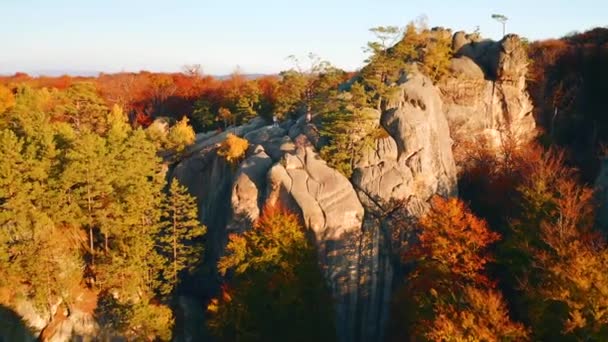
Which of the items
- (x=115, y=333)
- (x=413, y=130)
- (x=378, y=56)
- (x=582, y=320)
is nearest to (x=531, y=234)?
(x=582, y=320)

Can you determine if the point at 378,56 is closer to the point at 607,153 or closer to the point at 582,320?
the point at 607,153

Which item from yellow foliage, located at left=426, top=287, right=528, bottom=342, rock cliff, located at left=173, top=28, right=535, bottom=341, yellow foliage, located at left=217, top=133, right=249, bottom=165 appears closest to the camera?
yellow foliage, located at left=426, top=287, right=528, bottom=342

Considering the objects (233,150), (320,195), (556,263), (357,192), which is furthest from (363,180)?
(556,263)

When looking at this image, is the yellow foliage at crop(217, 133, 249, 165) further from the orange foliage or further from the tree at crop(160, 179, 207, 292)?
the orange foliage

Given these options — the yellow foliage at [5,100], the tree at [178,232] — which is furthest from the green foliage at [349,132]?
the yellow foliage at [5,100]

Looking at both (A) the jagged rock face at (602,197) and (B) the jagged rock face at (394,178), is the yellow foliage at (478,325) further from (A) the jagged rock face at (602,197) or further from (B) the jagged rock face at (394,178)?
(A) the jagged rock face at (602,197)

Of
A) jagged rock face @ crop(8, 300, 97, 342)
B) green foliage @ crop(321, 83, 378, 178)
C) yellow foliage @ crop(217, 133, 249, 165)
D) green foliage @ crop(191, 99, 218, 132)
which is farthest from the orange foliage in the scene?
green foliage @ crop(191, 99, 218, 132)
